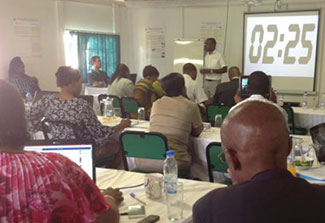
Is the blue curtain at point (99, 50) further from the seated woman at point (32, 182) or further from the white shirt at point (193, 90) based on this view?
the seated woman at point (32, 182)

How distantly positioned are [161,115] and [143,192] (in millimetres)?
1460

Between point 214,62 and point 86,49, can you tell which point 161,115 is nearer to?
point 214,62

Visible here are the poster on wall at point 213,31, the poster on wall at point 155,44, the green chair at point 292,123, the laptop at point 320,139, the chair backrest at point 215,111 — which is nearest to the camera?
the laptop at point 320,139

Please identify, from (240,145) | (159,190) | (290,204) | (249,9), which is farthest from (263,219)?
(249,9)

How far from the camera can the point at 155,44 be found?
31.6 ft

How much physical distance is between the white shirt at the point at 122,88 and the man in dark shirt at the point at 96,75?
196 centimetres

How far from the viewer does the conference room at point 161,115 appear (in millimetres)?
1229

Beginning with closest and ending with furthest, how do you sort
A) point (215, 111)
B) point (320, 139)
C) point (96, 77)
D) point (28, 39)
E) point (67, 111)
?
1. point (320, 139)
2. point (67, 111)
3. point (215, 111)
4. point (28, 39)
5. point (96, 77)

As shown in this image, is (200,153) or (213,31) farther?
(213,31)

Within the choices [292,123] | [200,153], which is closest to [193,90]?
[292,123]

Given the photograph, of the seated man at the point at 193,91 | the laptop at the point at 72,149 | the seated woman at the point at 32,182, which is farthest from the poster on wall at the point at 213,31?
the seated woman at the point at 32,182

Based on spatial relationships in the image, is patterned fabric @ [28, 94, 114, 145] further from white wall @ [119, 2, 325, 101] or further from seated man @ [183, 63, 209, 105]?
white wall @ [119, 2, 325, 101]

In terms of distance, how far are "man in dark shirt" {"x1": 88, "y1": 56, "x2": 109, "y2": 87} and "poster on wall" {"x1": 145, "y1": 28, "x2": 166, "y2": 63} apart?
1.42 meters

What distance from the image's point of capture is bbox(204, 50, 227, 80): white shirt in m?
8.12
